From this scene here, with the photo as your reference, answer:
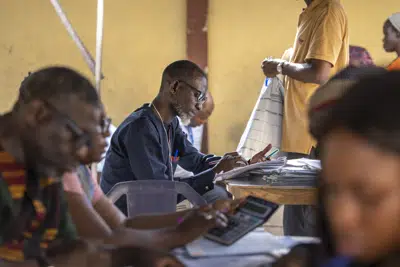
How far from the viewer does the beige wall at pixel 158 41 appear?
18.4ft

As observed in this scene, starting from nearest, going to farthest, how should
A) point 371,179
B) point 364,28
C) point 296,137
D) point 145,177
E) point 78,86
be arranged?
point 371,179, point 78,86, point 145,177, point 296,137, point 364,28

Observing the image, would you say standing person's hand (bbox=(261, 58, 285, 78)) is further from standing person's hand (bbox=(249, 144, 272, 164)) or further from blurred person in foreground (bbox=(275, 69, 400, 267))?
blurred person in foreground (bbox=(275, 69, 400, 267))

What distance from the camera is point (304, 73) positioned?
10.3 feet

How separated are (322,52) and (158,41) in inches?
114

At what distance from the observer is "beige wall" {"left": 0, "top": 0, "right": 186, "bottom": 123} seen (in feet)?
18.3

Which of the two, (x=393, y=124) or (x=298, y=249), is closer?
(x=393, y=124)

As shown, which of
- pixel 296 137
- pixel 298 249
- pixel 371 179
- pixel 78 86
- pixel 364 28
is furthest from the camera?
pixel 364 28

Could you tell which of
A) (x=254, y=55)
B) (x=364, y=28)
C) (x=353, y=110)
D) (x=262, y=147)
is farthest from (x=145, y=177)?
(x=364, y=28)

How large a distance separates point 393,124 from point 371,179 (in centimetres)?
9

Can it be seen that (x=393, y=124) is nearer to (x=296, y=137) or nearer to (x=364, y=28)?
(x=296, y=137)

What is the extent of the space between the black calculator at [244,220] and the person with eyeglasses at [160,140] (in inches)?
51.0

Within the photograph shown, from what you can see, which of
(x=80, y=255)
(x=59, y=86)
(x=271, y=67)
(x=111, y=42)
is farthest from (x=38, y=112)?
(x=111, y=42)

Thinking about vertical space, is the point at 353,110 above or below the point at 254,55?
above

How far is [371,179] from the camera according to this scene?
2.91 feet
